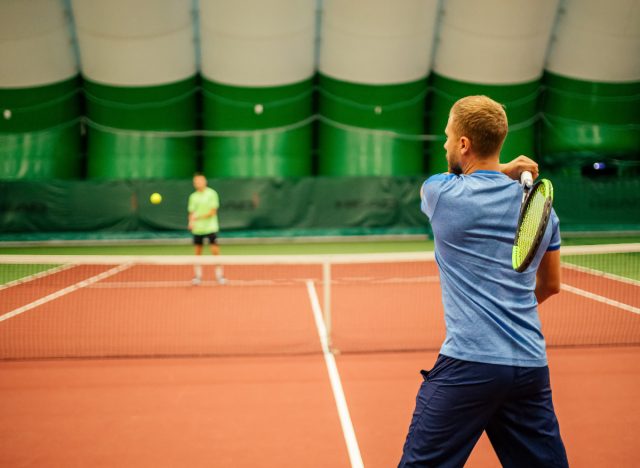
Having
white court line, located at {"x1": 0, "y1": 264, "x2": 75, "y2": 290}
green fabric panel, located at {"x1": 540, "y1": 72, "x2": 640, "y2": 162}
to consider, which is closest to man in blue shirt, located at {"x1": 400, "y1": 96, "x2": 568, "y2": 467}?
white court line, located at {"x1": 0, "y1": 264, "x2": 75, "y2": 290}

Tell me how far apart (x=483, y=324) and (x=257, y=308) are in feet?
A: 20.2

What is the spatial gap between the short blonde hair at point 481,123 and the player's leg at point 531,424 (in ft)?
2.46

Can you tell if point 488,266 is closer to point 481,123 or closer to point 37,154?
point 481,123

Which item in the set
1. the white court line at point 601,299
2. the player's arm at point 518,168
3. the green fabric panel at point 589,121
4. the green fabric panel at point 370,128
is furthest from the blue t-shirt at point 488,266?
the green fabric panel at point 589,121

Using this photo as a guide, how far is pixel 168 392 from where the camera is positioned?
4.73 meters

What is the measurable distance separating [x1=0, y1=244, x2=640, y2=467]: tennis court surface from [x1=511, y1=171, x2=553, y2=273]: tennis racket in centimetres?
232

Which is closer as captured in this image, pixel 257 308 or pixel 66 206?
pixel 257 308

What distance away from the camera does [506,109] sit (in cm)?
1780

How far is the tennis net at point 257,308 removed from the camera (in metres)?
5.91

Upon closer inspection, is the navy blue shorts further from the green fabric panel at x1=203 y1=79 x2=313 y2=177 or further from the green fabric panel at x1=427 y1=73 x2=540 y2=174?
the green fabric panel at x1=427 y1=73 x2=540 y2=174

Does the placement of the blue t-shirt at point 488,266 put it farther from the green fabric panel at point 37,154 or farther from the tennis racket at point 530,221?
the green fabric panel at point 37,154

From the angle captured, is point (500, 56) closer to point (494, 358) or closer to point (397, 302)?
point (397, 302)

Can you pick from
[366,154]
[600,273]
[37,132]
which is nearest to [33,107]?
[37,132]

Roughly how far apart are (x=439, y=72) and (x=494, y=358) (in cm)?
1744
